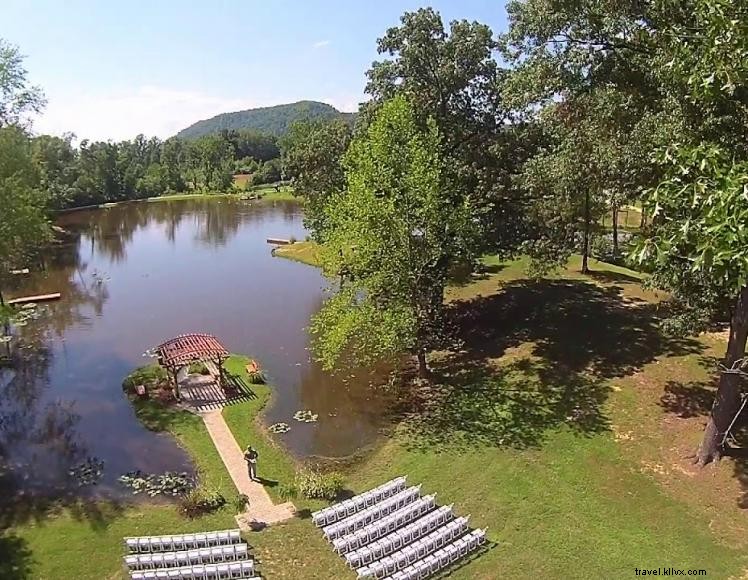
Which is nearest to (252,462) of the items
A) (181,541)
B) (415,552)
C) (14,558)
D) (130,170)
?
(181,541)

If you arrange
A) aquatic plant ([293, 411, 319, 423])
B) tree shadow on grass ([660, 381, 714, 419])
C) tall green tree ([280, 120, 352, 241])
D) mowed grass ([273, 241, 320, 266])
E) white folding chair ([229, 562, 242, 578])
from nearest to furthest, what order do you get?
1. white folding chair ([229, 562, 242, 578])
2. tree shadow on grass ([660, 381, 714, 419])
3. aquatic plant ([293, 411, 319, 423])
4. tall green tree ([280, 120, 352, 241])
5. mowed grass ([273, 241, 320, 266])

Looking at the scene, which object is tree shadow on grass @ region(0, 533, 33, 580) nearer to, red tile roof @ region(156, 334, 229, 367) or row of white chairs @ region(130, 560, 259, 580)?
row of white chairs @ region(130, 560, 259, 580)

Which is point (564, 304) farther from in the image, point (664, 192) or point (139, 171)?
point (139, 171)

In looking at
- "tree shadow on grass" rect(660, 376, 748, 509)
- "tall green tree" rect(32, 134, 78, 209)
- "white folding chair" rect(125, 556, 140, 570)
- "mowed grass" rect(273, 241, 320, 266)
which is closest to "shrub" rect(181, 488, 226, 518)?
"white folding chair" rect(125, 556, 140, 570)

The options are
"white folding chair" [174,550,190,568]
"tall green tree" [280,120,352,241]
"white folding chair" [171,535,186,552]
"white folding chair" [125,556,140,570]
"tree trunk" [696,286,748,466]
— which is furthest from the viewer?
"tall green tree" [280,120,352,241]

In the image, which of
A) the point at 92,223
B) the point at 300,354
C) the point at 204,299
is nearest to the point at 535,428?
the point at 300,354

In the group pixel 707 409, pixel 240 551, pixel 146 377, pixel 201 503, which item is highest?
pixel 707 409

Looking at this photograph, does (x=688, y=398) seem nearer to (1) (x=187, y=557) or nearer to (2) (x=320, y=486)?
(2) (x=320, y=486)
